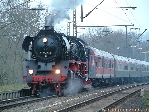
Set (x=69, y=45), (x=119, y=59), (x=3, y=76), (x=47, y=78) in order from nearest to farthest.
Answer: (x=47, y=78), (x=69, y=45), (x=3, y=76), (x=119, y=59)

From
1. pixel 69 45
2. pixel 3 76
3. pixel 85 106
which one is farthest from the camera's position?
pixel 3 76

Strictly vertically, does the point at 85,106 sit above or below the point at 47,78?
below

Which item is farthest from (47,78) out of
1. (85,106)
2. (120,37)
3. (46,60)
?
(120,37)

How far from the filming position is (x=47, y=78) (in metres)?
20.0

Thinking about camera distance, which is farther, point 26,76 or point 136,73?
point 136,73

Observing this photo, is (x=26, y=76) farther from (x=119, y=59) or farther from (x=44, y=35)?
(x=119, y=59)

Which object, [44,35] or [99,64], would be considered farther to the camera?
→ [99,64]

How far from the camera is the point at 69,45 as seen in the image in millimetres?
21328

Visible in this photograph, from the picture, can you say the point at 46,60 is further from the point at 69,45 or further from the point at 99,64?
the point at 99,64

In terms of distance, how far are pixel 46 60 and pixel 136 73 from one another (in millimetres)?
31612

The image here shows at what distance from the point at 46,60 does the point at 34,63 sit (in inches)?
30.8

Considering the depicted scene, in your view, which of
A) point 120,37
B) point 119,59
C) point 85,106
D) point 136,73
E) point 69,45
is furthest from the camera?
point 120,37

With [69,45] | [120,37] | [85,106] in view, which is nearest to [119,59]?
[69,45]

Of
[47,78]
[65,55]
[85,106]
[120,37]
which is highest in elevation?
[120,37]
